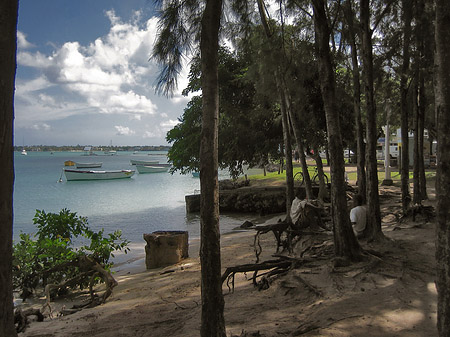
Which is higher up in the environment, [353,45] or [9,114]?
[353,45]

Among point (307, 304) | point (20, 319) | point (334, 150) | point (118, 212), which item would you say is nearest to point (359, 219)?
point (334, 150)

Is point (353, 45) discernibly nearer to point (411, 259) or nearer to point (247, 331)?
point (411, 259)

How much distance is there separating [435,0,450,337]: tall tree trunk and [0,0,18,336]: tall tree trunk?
11.1 ft

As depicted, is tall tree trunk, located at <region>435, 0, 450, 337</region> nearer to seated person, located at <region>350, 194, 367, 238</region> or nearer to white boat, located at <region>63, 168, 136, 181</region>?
seated person, located at <region>350, 194, 367, 238</region>

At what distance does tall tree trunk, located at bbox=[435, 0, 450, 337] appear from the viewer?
8.80 ft

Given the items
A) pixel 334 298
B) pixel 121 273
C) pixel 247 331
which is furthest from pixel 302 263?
pixel 121 273

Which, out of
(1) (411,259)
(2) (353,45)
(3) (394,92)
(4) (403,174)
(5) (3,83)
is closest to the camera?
(5) (3,83)

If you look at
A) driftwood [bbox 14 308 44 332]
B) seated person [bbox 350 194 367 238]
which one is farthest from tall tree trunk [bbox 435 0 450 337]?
driftwood [bbox 14 308 44 332]

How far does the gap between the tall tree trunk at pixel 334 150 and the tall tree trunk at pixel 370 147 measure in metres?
1.55

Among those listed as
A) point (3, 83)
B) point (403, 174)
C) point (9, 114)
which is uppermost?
point (3, 83)

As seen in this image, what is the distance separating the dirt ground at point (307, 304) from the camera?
3.98m

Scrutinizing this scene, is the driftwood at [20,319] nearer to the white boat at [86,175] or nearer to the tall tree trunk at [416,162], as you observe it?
the tall tree trunk at [416,162]

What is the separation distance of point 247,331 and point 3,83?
3.55 metres

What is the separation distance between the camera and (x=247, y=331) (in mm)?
4051
